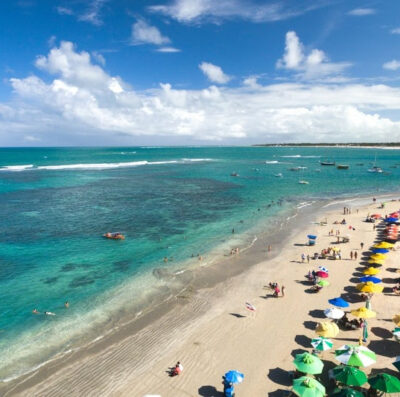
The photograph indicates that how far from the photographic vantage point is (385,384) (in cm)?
1301

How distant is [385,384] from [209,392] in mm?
7551

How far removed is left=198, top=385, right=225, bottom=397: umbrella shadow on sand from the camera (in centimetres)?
1459

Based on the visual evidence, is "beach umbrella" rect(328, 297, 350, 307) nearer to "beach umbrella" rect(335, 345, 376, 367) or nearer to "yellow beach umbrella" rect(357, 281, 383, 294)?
"yellow beach umbrella" rect(357, 281, 383, 294)

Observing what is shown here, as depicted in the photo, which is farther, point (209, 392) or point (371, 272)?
point (371, 272)

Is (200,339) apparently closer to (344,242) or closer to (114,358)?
(114,358)

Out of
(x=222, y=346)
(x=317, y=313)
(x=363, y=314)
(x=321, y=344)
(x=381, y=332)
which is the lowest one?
(x=222, y=346)

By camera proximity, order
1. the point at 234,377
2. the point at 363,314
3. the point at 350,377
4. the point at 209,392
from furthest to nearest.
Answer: the point at 363,314, the point at 209,392, the point at 234,377, the point at 350,377

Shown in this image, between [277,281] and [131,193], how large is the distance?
47356 millimetres

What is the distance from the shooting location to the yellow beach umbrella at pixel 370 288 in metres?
22.2

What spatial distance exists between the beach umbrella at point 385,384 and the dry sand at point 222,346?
2876 mm

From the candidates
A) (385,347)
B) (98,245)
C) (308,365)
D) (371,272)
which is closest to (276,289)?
(385,347)

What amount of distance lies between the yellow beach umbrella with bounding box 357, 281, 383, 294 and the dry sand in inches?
32.9

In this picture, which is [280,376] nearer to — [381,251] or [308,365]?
[308,365]

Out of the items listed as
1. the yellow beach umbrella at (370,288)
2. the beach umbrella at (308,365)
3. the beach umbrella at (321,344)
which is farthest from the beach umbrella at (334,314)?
the beach umbrella at (308,365)
